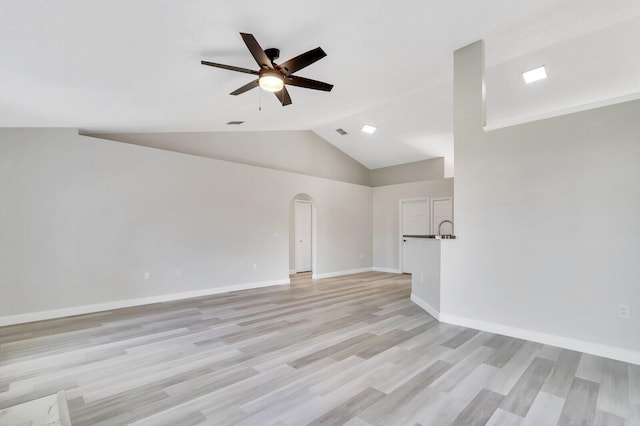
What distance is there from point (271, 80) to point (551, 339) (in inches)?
153

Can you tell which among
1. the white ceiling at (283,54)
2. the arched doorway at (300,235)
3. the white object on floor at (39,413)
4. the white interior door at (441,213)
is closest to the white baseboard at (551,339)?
the white ceiling at (283,54)

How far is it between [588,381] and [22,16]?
15.3 feet

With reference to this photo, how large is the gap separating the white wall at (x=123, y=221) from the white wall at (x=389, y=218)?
3.23m

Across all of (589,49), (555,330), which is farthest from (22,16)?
(589,49)

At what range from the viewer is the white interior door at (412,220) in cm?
848

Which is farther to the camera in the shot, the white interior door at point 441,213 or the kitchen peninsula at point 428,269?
the white interior door at point 441,213

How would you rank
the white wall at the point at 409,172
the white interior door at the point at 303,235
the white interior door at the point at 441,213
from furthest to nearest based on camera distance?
the white interior door at the point at 303,235 → the white wall at the point at 409,172 → the white interior door at the point at 441,213

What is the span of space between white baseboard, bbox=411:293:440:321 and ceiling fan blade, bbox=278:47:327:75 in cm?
346

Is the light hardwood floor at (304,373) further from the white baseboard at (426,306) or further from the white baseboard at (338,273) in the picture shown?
the white baseboard at (338,273)

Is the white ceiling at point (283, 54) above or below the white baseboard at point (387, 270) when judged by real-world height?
above

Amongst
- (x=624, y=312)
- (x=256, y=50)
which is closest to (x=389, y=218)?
(x=624, y=312)

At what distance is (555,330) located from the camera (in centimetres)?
327

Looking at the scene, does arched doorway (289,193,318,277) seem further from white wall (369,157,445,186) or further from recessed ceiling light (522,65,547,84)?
recessed ceiling light (522,65,547,84)

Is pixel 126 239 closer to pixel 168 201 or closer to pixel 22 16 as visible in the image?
pixel 168 201
